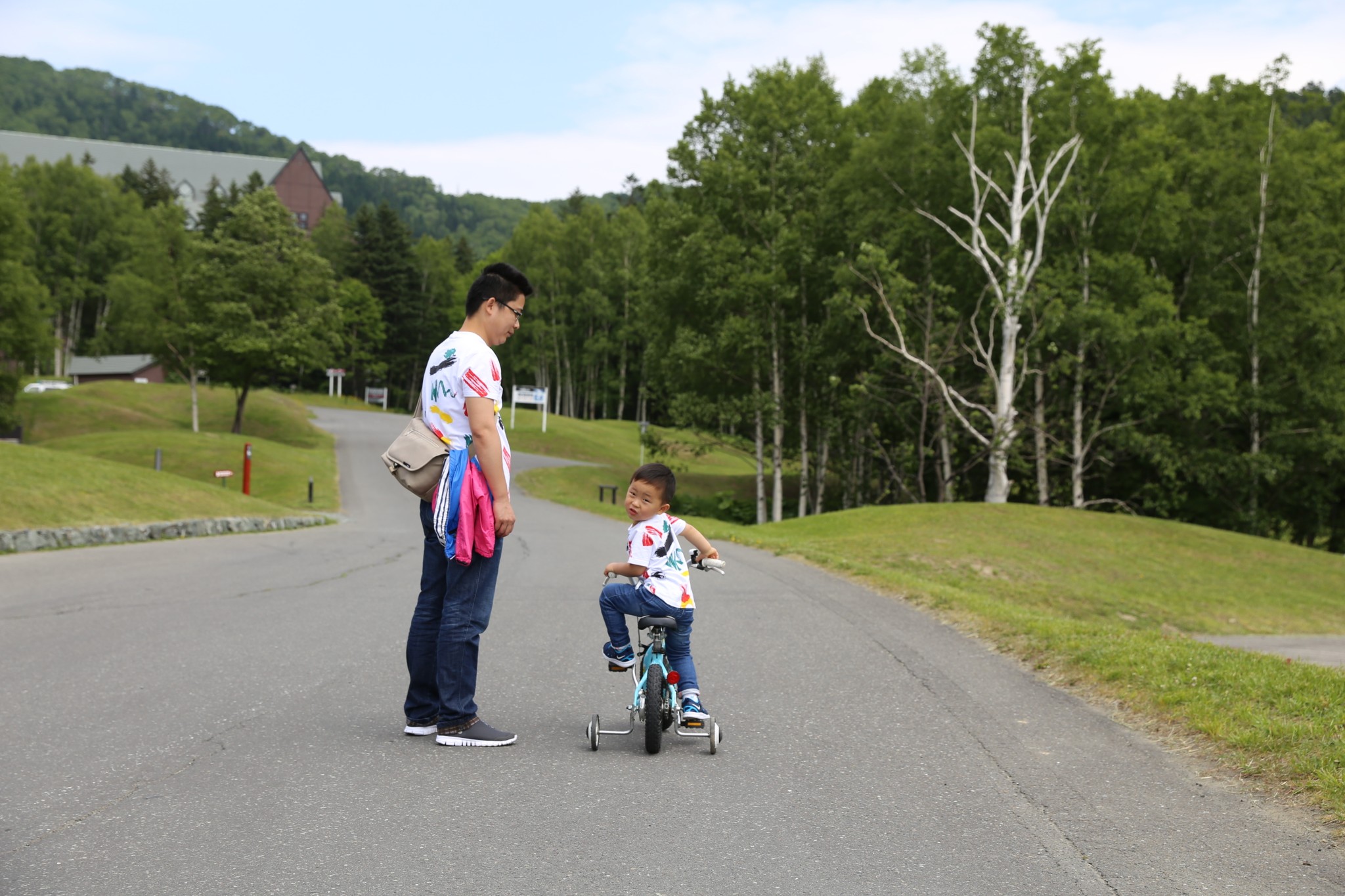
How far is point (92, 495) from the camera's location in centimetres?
1888

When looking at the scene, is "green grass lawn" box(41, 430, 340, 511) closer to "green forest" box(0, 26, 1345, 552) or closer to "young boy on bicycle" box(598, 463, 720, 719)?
"green forest" box(0, 26, 1345, 552)

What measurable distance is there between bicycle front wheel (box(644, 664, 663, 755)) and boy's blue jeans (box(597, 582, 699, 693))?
31 centimetres

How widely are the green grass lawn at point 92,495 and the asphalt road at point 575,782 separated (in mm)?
8797

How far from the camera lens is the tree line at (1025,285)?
3178 centimetres

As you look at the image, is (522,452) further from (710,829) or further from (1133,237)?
(710,829)

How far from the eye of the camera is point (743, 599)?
11641mm

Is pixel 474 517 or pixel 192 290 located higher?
pixel 192 290

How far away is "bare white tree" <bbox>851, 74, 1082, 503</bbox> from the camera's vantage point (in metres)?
29.5

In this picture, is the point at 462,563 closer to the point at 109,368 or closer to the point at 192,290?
the point at 192,290

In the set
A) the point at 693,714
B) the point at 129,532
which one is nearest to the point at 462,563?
the point at 693,714

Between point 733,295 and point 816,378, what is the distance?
530 centimetres

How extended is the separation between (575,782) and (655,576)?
1.18 meters

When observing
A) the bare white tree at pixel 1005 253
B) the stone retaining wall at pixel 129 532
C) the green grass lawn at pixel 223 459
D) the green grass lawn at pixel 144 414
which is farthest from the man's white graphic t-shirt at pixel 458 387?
the green grass lawn at pixel 144 414

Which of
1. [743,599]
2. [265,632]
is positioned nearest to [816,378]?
[743,599]
